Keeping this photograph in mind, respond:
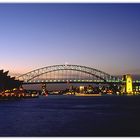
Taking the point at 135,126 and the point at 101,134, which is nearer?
the point at 101,134

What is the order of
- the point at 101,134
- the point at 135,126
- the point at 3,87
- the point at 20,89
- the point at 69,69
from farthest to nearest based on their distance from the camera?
the point at 69,69 → the point at 20,89 → the point at 3,87 → the point at 135,126 → the point at 101,134

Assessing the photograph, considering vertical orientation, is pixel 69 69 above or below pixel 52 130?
above

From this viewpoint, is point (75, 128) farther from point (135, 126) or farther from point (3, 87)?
point (3, 87)

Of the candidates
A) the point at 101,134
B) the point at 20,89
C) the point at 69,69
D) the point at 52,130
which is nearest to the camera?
the point at 101,134

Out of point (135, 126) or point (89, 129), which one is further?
point (135, 126)

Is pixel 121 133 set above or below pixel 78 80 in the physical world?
below

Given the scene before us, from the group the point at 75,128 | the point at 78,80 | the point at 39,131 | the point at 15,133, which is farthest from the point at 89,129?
the point at 78,80
